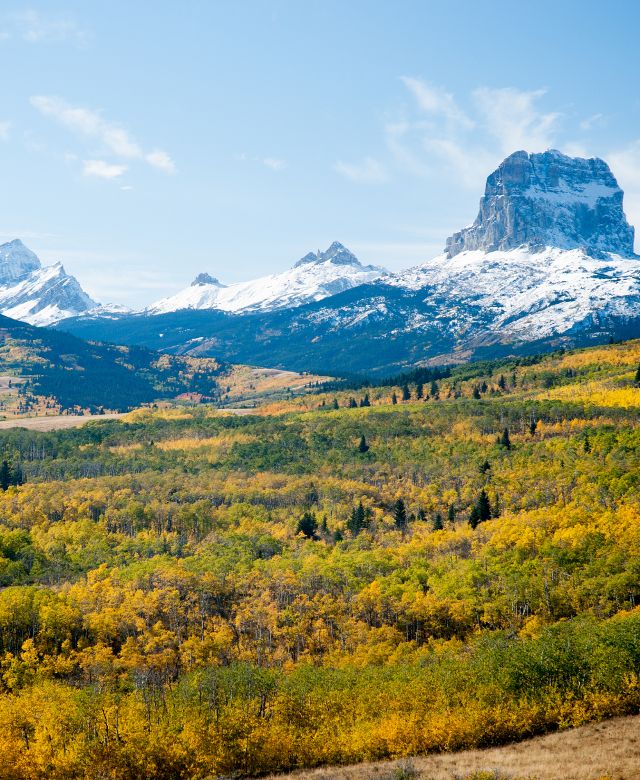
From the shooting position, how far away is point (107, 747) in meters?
96.0

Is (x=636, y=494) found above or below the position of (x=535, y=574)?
above

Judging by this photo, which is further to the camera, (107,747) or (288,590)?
(288,590)

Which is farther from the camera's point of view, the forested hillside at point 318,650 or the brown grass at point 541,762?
the forested hillside at point 318,650

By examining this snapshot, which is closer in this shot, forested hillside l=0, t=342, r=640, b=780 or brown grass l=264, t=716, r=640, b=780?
brown grass l=264, t=716, r=640, b=780

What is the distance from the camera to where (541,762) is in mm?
88500

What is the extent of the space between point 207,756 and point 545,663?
52.0 m

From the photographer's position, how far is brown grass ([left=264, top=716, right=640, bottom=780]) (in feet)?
274

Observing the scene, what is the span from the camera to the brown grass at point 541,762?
83375 mm

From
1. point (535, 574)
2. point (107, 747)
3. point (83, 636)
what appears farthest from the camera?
point (535, 574)

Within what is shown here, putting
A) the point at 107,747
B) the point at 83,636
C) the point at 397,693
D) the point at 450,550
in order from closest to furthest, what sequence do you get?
the point at 107,747, the point at 397,693, the point at 83,636, the point at 450,550

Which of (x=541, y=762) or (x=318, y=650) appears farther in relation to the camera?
(x=318, y=650)

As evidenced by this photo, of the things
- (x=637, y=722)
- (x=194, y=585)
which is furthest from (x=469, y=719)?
(x=194, y=585)

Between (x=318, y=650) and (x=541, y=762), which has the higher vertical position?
(x=541, y=762)

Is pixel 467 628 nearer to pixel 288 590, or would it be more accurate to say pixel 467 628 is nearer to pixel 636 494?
pixel 288 590
